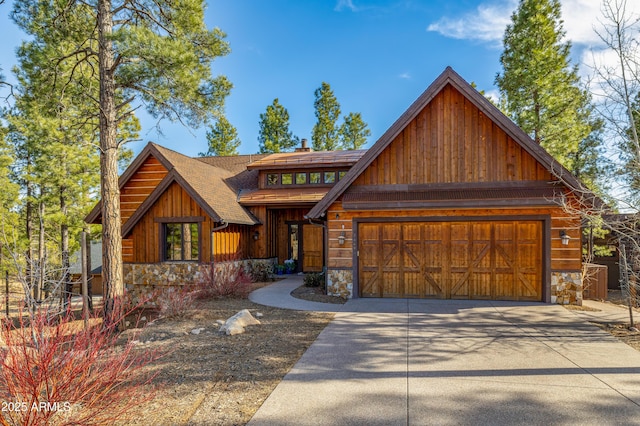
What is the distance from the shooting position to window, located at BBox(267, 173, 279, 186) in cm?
1789

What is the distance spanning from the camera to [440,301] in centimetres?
987

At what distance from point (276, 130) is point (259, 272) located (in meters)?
19.7

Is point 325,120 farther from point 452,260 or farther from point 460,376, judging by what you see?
point 460,376

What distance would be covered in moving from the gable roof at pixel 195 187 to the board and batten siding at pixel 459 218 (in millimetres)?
4328

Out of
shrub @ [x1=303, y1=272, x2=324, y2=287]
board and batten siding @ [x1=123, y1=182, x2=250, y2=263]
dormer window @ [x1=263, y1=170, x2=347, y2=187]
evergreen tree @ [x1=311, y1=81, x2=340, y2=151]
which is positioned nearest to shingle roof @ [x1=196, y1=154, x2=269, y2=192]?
dormer window @ [x1=263, y1=170, x2=347, y2=187]

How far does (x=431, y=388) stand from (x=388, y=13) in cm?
1414

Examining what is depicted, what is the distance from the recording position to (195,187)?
13.0 metres

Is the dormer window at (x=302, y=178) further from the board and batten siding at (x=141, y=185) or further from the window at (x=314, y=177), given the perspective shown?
the board and batten siding at (x=141, y=185)

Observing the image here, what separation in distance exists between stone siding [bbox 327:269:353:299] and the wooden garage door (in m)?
0.34

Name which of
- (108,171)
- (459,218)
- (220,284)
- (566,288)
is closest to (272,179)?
(220,284)

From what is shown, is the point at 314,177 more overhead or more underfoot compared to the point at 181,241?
more overhead

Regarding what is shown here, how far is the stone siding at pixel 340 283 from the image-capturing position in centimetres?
1056

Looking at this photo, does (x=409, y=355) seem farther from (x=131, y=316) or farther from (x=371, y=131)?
(x=371, y=131)

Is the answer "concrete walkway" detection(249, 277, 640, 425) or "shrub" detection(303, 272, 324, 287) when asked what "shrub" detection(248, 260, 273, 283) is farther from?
"concrete walkway" detection(249, 277, 640, 425)
